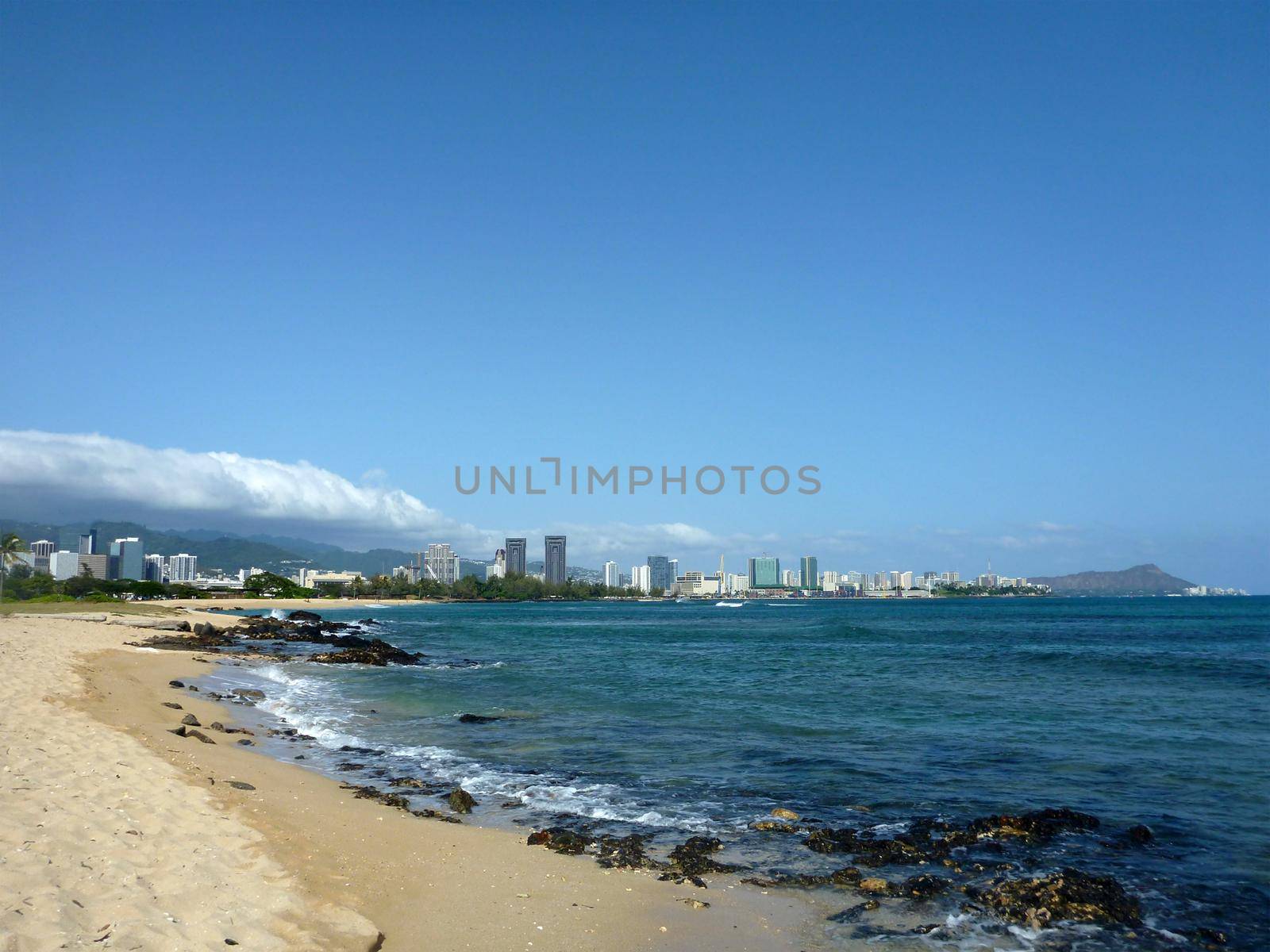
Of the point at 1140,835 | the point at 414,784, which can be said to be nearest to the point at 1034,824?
the point at 1140,835

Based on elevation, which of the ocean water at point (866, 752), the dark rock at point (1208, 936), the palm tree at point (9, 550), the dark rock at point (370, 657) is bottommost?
the dark rock at point (370, 657)

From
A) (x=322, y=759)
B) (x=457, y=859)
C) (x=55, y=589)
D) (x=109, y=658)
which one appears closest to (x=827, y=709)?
(x=322, y=759)

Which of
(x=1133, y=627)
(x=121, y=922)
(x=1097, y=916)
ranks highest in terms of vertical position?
(x=121, y=922)

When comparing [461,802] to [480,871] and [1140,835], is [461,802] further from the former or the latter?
[1140,835]

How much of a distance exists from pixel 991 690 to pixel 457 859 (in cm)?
2227

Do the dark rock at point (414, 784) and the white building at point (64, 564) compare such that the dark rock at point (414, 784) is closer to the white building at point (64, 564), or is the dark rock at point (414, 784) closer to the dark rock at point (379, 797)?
the dark rock at point (379, 797)

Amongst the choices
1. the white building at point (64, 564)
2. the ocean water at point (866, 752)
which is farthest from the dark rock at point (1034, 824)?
the white building at point (64, 564)

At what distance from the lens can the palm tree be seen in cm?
7331

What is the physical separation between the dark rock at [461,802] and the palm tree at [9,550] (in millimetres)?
83305

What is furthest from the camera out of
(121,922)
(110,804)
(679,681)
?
(679,681)

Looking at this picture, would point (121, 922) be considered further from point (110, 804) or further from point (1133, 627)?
point (1133, 627)

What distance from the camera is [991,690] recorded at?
84.7 ft

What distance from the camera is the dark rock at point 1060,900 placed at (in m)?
7.63

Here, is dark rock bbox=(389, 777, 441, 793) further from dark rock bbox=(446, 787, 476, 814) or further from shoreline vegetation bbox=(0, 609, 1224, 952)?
dark rock bbox=(446, 787, 476, 814)
